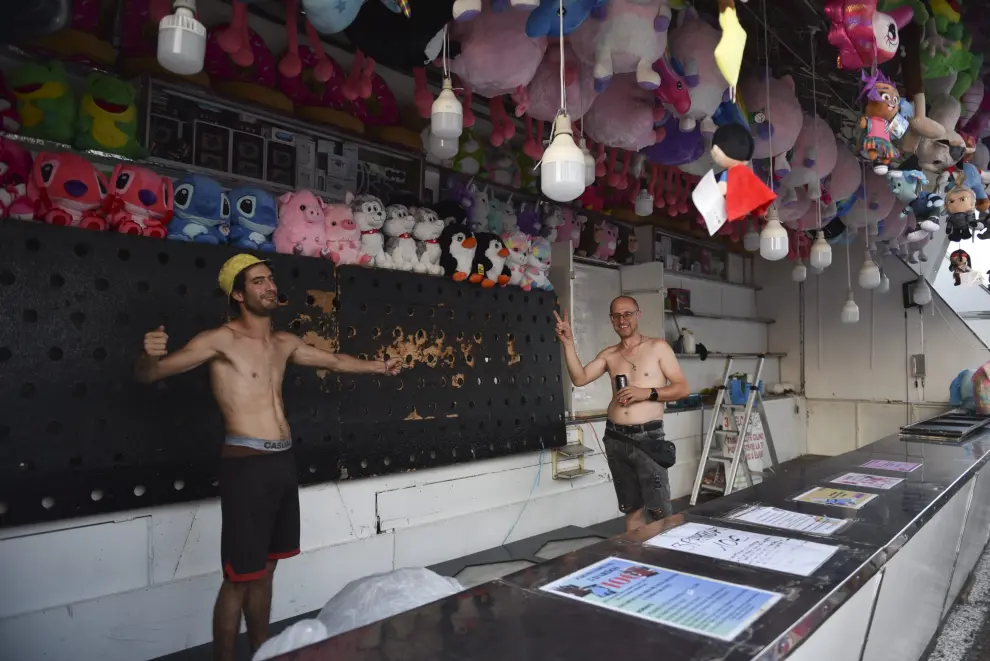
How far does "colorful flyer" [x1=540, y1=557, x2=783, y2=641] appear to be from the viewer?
113 cm

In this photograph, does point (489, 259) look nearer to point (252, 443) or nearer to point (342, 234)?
point (342, 234)

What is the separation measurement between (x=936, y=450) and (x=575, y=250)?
2.97 meters

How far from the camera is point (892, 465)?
2.79 m

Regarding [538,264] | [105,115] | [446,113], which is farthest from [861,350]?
[105,115]

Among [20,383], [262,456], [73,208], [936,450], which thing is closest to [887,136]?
[936,450]

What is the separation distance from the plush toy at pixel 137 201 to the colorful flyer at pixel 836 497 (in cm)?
275

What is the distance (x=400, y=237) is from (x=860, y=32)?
233 cm

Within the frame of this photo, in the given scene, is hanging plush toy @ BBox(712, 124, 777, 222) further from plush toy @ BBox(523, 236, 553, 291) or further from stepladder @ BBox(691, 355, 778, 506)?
stepladder @ BBox(691, 355, 778, 506)

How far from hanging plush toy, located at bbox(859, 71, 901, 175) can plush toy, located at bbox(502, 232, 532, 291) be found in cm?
199

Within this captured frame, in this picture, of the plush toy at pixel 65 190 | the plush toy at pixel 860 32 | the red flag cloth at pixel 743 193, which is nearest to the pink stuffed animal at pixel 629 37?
the red flag cloth at pixel 743 193

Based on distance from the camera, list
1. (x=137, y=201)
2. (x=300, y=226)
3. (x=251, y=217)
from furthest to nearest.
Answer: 1. (x=300, y=226)
2. (x=251, y=217)
3. (x=137, y=201)

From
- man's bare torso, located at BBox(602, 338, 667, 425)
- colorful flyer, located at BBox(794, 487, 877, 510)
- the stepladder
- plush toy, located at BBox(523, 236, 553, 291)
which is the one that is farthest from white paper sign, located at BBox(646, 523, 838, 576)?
the stepladder

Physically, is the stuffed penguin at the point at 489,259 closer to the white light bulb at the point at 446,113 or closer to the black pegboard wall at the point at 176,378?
the black pegboard wall at the point at 176,378

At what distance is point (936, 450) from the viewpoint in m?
3.24
